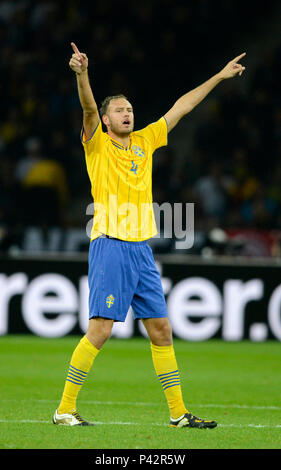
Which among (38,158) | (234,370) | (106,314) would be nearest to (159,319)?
(106,314)

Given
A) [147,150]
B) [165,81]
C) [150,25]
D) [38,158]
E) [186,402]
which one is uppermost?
[150,25]

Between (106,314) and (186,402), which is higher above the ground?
(106,314)

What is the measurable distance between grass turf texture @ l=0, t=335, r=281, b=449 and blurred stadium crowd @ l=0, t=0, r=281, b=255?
3215mm

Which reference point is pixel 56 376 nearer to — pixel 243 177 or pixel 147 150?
pixel 147 150

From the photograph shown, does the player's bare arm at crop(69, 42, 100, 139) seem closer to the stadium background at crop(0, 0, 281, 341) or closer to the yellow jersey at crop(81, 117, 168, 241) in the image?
the yellow jersey at crop(81, 117, 168, 241)

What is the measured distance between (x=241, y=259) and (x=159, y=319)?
23.1 ft

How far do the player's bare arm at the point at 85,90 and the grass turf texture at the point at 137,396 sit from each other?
2.02 m

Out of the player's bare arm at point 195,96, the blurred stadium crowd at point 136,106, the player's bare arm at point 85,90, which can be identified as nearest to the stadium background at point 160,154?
the blurred stadium crowd at point 136,106

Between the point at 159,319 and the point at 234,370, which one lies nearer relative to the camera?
the point at 159,319

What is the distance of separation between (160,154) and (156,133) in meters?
10.8

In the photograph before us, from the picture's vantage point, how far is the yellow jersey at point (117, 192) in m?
6.34

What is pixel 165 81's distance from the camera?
18.7 metres

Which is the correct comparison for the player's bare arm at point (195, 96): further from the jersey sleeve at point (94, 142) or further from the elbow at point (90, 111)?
the elbow at point (90, 111)

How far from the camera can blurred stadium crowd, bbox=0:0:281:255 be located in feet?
50.7
